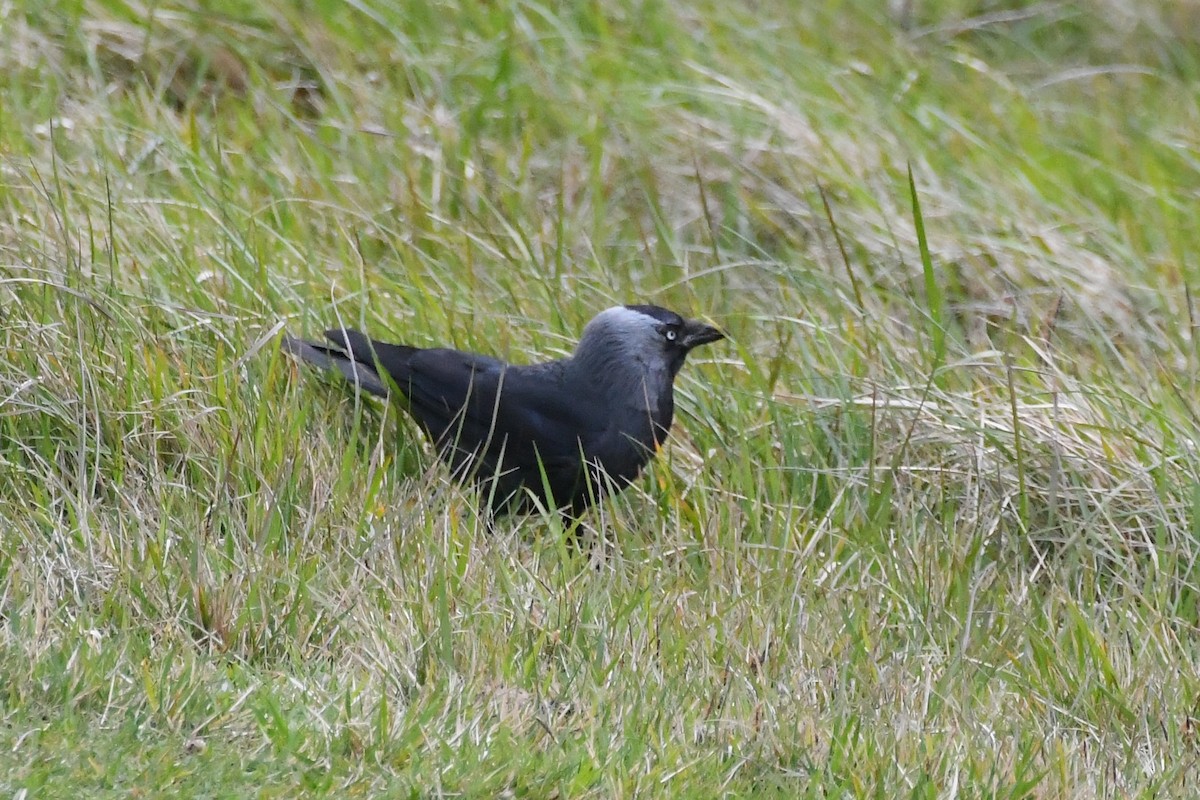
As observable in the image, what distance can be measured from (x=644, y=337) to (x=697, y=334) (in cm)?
19

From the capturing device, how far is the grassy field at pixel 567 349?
2.74 m

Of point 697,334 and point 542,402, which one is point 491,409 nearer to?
point 542,402

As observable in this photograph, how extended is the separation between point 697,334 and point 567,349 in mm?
402

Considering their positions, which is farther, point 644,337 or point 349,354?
point 644,337

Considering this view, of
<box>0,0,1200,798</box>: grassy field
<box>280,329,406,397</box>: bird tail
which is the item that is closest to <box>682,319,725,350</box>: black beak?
<box>0,0,1200,798</box>: grassy field

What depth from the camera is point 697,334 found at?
14.5 feet

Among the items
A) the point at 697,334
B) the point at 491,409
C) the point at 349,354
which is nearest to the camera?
the point at 349,354

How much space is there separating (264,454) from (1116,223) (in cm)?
324

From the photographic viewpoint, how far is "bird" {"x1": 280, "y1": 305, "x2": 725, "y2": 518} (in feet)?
13.4

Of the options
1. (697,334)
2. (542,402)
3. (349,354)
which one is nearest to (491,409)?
(542,402)

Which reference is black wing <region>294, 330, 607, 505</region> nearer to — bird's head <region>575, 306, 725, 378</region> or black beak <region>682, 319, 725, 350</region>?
bird's head <region>575, 306, 725, 378</region>

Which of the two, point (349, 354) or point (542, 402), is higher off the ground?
point (349, 354)

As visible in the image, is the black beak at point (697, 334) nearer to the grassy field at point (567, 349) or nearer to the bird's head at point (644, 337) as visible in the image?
the bird's head at point (644, 337)

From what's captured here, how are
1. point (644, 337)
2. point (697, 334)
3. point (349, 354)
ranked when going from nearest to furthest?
point (349, 354) < point (644, 337) < point (697, 334)
